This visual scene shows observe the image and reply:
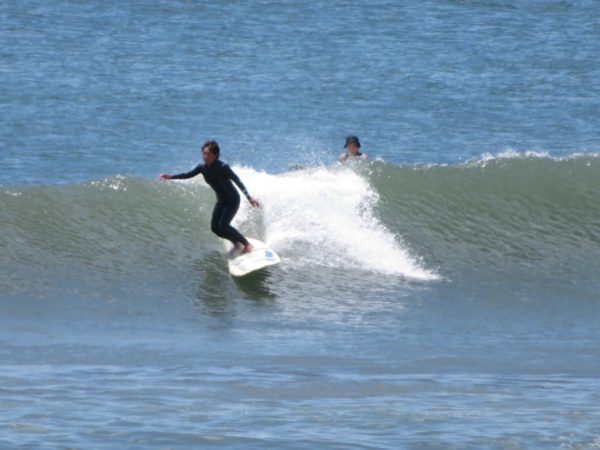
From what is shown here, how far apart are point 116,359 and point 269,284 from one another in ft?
11.6

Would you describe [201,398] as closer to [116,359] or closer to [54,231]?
[116,359]

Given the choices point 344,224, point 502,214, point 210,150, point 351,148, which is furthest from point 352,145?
point 210,150

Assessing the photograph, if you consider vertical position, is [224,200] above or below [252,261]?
above

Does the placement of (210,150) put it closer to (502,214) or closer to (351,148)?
(351,148)

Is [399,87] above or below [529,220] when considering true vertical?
above

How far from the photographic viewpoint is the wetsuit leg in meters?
14.6

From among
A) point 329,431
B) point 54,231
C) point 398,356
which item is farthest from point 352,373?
point 54,231

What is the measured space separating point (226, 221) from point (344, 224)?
1839 mm

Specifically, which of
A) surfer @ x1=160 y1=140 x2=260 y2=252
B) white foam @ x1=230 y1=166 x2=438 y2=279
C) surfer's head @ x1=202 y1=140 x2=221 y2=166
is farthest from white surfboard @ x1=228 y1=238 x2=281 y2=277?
surfer's head @ x1=202 y1=140 x2=221 y2=166

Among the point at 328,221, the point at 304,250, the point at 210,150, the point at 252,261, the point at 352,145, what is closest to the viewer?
the point at 210,150

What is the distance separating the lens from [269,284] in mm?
14461

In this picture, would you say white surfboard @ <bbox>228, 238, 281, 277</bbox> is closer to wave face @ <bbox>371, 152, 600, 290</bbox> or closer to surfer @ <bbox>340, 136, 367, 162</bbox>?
wave face @ <bbox>371, 152, 600, 290</bbox>

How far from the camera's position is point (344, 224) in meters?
15.9

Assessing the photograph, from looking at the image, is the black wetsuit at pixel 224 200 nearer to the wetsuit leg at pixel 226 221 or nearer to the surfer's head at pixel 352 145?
the wetsuit leg at pixel 226 221
